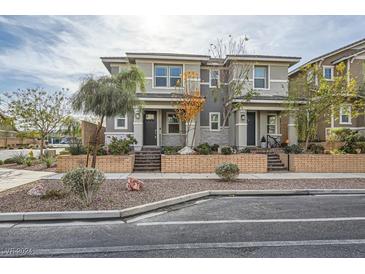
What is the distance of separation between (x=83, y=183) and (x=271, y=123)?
1474cm

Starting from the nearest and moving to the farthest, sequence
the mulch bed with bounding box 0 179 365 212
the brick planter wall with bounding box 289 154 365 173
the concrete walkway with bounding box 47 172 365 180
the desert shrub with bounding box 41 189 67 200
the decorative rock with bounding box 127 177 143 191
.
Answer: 1. the mulch bed with bounding box 0 179 365 212
2. the desert shrub with bounding box 41 189 67 200
3. the decorative rock with bounding box 127 177 143 191
4. the concrete walkway with bounding box 47 172 365 180
5. the brick planter wall with bounding box 289 154 365 173

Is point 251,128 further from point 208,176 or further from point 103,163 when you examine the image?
point 103,163

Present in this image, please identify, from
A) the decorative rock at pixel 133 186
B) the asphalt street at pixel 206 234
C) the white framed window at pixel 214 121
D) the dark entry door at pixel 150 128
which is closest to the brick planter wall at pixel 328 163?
the asphalt street at pixel 206 234

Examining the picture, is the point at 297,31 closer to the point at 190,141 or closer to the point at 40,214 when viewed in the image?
the point at 190,141

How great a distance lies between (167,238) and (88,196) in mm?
2670

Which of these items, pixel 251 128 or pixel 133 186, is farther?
pixel 251 128

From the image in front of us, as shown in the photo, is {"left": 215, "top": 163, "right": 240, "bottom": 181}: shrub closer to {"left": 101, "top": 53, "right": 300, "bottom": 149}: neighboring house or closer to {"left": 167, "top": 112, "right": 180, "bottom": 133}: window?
{"left": 101, "top": 53, "right": 300, "bottom": 149}: neighboring house

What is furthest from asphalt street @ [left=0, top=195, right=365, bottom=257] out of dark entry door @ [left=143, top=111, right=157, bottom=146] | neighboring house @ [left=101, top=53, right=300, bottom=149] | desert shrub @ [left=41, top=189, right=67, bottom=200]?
dark entry door @ [left=143, top=111, right=157, bottom=146]

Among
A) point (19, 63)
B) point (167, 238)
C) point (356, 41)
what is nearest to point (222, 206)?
point (167, 238)

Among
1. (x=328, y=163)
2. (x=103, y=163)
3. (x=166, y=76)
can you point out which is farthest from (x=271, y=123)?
(x=103, y=163)

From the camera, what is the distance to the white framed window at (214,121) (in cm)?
1755

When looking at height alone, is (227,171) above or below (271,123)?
below

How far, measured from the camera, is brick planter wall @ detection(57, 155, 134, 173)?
465 inches

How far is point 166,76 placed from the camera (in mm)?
16828
